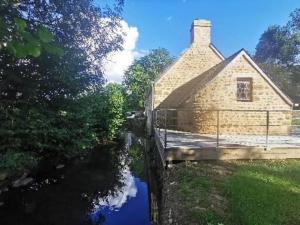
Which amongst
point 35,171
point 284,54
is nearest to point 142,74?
point 284,54

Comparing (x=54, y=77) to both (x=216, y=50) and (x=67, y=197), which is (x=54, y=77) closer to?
(x=67, y=197)

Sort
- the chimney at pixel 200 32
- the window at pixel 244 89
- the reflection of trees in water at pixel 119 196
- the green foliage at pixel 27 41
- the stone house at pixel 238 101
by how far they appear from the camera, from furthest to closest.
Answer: the chimney at pixel 200 32
the window at pixel 244 89
the stone house at pixel 238 101
the reflection of trees in water at pixel 119 196
the green foliage at pixel 27 41

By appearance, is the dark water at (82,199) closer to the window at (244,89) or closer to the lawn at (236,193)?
the lawn at (236,193)

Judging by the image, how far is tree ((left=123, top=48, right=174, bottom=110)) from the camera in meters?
64.9

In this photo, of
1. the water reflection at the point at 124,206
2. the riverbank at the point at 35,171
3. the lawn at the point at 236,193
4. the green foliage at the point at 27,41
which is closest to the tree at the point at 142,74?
the riverbank at the point at 35,171

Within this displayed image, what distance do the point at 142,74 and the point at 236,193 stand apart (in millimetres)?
58463

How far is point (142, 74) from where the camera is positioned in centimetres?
6612

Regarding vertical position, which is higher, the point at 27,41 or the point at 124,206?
the point at 27,41

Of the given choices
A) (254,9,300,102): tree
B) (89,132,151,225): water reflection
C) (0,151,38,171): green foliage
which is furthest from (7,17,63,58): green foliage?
(254,9,300,102): tree

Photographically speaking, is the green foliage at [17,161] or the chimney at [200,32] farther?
the chimney at [200,32]

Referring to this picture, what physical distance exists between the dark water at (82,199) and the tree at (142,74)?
43008 mm

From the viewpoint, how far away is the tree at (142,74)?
213ft

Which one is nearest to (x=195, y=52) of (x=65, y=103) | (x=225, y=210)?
(x=65, y=103)

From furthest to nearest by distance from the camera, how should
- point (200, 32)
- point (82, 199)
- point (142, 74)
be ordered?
point (142, 74) → point (200, 32) → point (82, 199)
